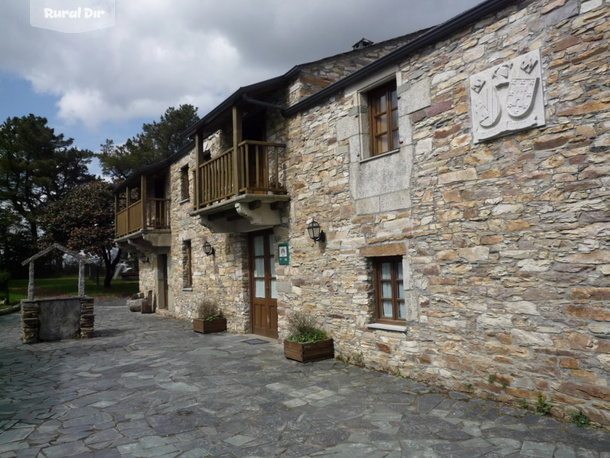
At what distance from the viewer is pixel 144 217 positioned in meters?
13.4

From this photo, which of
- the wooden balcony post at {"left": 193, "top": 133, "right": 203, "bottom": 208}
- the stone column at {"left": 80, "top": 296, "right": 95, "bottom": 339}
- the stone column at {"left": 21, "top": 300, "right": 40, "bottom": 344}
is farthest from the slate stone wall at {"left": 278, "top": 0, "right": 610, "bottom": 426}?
the stone column at {"left": 21, "top": 300, "right": 40, "bottom": 344}

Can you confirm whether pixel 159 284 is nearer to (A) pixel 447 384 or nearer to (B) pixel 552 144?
(A) pixel 447 384


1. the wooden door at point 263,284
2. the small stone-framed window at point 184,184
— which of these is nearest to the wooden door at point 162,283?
the small stone-framed window at point 184,184

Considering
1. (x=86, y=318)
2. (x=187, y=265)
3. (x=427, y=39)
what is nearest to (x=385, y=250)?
(x=427, y=39)

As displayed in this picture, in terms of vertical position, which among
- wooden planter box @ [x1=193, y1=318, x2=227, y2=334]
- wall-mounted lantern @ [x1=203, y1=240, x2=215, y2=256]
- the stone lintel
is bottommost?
wooden planter box @ [x1=193, y1=318, x2=227, y2=334]

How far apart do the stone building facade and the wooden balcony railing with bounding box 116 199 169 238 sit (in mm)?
7941

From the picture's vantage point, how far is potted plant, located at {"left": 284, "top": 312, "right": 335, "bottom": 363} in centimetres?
667

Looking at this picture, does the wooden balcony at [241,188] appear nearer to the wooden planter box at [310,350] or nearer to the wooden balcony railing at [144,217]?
the wooden planter box at [310,350]

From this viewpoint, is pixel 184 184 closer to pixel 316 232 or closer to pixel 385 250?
pixel 316 232

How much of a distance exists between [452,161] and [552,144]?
1.15 meters

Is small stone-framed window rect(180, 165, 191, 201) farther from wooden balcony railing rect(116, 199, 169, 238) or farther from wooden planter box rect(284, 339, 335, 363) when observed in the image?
wooden planter box rect(284, 339, 335, 363)

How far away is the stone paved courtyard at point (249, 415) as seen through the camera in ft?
12.0

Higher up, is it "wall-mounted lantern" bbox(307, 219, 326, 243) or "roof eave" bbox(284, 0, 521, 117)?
"roof eave" bbox(284, 0, 521, 117)

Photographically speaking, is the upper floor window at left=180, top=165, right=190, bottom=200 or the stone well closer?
the stone well
